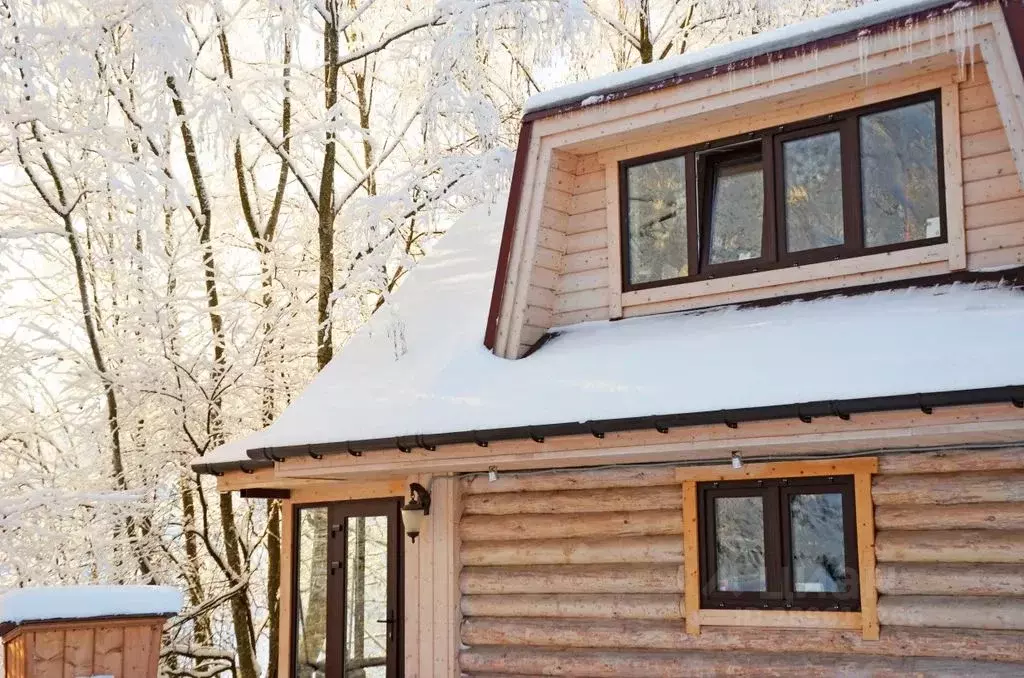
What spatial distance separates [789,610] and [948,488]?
1.32 metres

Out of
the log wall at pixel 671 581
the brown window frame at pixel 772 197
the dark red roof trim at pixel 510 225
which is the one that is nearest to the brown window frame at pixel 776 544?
the log wall at pixel 671 581

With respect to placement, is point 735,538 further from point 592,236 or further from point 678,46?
point 678,46

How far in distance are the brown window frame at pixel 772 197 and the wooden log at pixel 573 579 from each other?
216 centimetres

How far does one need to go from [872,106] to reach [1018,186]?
1.16 meters

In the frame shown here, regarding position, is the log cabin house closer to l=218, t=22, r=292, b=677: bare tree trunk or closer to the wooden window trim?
the wooden window trim

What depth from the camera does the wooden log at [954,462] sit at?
24.3ft

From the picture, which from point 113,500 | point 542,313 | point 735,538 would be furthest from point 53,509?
point 735,538

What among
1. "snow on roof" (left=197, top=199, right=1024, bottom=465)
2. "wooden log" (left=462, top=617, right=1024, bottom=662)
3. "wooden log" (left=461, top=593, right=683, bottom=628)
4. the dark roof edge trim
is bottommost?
"wooden log" (left=462, top=617, right=1024, bottom=662)

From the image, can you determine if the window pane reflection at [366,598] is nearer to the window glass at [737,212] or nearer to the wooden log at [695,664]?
the wooden log at [695,664]

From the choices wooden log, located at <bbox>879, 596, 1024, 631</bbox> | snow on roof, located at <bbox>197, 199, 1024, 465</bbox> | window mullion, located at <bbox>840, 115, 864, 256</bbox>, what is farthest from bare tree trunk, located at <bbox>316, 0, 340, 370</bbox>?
wooden log, located at <bbox>879, 596, 1024, 631</bbox>

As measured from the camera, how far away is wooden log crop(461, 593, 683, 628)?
340 inches

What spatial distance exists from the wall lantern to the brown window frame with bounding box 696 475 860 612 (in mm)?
2257

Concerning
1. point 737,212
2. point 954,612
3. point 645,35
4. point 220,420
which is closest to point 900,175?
point 737,212

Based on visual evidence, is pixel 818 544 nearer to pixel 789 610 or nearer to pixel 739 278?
pixel 789 610
